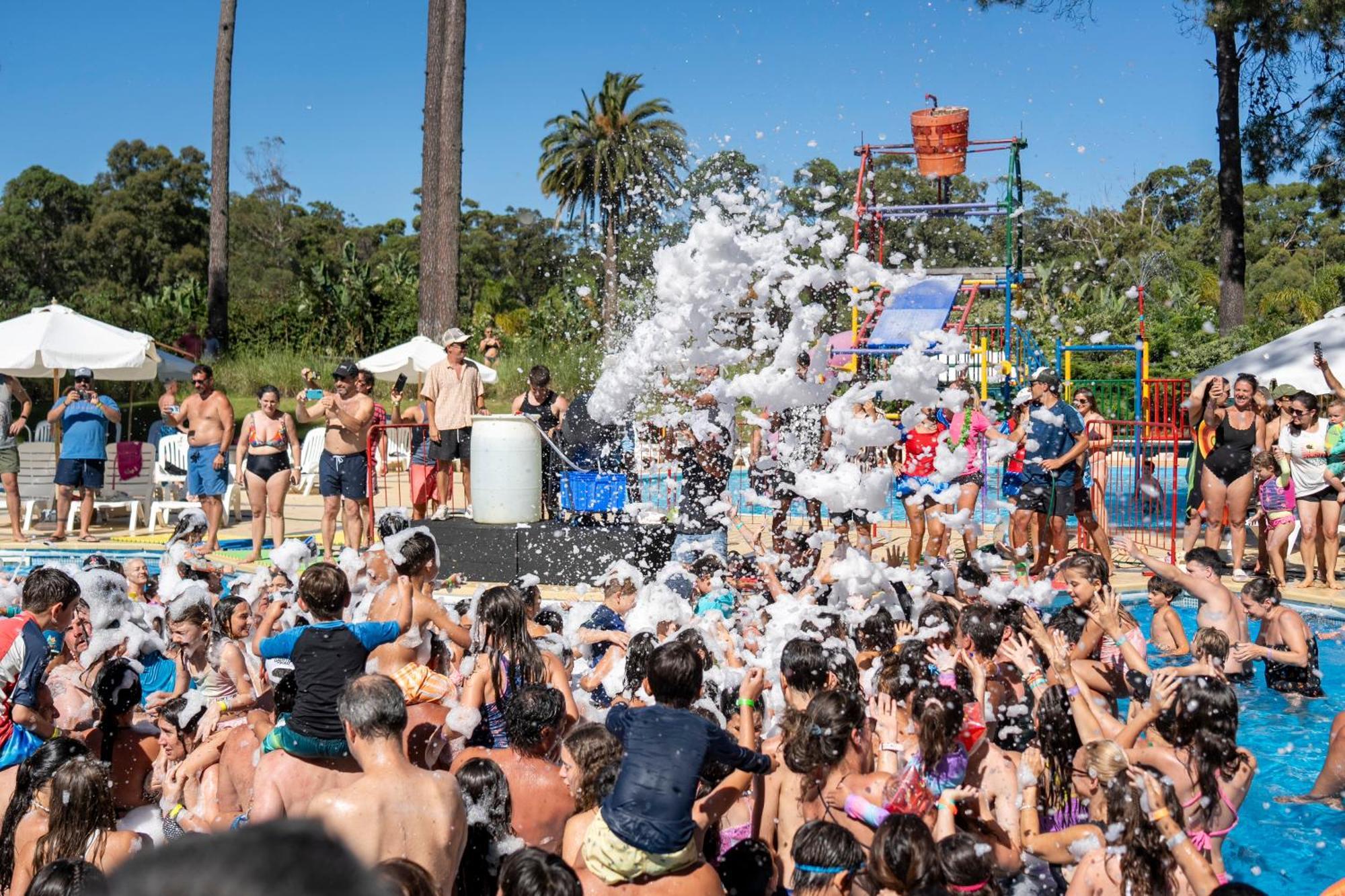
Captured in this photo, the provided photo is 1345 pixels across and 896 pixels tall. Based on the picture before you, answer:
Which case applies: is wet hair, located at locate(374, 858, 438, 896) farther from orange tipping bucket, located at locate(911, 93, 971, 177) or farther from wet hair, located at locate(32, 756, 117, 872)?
orange tipping bucket, located at locate(911, 93, 971, 177)

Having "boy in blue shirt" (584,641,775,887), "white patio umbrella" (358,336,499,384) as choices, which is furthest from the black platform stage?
"white patio umbrella" (358,336,499,384)

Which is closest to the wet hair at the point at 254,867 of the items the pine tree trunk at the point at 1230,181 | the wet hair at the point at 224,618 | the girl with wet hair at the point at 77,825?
the girl with wet hair at the point at 77,825

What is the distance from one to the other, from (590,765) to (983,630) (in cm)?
200

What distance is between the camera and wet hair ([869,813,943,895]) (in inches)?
138

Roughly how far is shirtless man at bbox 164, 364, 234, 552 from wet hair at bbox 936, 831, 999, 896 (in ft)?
31.8

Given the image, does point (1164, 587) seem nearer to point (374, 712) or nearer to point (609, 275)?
point (374, 712)

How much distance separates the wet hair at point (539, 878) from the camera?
340 cm

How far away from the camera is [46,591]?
5.15 metres

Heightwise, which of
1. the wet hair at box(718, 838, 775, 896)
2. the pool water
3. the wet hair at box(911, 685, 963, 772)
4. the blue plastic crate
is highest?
the blue plastic crate

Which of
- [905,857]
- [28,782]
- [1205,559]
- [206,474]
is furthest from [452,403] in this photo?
[905,857]

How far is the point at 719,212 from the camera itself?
25.9ft

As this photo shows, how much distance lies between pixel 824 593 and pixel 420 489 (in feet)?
17.1

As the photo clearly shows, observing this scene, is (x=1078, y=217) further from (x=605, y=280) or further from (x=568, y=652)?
(x=568, y=652)

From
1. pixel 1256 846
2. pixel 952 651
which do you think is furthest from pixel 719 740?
pixel 1256 846
